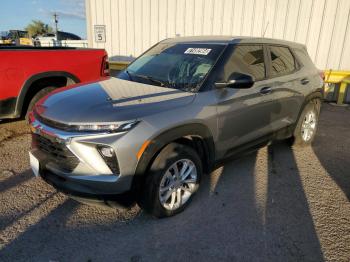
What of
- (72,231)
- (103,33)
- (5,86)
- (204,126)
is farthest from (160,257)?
(103,33)

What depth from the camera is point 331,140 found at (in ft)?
18.1

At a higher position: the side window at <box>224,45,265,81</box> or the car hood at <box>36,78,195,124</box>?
the side window at <box>224,45,265,81</box>

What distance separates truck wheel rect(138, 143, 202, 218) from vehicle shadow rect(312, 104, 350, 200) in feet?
6.29

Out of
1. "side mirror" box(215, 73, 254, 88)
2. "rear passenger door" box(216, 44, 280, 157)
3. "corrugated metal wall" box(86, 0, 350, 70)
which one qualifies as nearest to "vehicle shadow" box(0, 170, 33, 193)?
"rear passenger door" box(216, 44, 280, 157)

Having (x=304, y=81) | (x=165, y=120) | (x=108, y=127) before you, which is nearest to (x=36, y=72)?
(x=108, y=127)

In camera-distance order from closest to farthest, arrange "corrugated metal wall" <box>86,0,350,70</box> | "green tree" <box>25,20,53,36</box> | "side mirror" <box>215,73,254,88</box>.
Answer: "side mirror" <box>215,73,254,88</box>, "corrugated metal wall" <box>86,0,350,70</box>, "green tree" <box>25,20,53,36</box>

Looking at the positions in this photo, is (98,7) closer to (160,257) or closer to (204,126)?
(204,126)

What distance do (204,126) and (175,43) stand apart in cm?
154

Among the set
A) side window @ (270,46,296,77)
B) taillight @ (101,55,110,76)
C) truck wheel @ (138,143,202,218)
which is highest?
side window @ (270,46,296,77)

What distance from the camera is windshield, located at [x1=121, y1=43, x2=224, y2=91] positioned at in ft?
10.6

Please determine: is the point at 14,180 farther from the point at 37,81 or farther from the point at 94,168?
the point at 37,81

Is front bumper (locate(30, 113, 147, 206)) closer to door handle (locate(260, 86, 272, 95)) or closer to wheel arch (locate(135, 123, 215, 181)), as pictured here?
wheel arch (locate(135, 123, 215, 181))

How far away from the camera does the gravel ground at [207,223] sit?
2.52 meters

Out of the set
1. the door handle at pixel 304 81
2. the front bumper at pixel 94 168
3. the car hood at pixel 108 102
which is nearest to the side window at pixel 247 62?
the car hood at pixel 108 102
